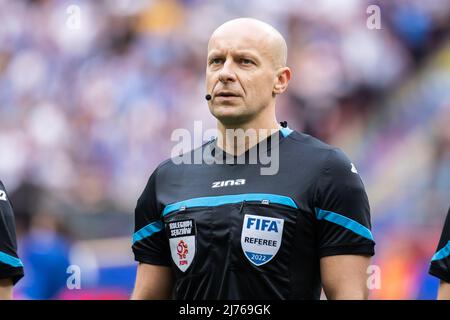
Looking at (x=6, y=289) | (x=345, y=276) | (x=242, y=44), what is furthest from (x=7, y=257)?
(x=345, y=276)

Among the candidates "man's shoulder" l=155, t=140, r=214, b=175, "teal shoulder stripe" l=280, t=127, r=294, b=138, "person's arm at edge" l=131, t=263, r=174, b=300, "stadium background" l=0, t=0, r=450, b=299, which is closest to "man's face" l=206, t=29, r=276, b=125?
"teal shoulder stripe" l=280, t=127, r=294, b=138

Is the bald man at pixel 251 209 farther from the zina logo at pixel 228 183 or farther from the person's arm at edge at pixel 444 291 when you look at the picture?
the person's arm at edge at pixel 444 291

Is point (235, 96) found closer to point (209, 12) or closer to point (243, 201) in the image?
point (243, 201)

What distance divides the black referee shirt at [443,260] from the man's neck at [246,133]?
2.99ft

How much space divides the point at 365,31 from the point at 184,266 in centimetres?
579

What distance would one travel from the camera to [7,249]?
4367 millimetres

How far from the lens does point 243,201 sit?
415cm

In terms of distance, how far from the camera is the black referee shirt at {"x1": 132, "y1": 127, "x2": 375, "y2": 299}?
4.02m

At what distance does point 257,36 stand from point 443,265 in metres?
1.32

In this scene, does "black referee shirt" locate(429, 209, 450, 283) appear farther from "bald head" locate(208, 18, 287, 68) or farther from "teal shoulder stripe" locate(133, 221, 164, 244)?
"teal shoulder stripe" locate(133, 221, 164, 244)

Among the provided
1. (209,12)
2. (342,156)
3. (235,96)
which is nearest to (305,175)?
(342,156)

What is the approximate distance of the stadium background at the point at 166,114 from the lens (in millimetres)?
8672

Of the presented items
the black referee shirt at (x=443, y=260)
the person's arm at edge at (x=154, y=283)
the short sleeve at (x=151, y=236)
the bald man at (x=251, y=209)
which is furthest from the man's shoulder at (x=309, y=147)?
the person's arm at edge at (x=154, y=283)

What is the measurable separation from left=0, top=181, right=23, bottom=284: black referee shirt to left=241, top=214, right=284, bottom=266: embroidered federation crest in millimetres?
1115
